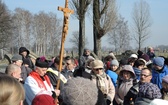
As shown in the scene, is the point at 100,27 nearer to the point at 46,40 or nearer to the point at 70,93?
the point at 70,93

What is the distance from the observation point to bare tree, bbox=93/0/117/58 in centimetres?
1684

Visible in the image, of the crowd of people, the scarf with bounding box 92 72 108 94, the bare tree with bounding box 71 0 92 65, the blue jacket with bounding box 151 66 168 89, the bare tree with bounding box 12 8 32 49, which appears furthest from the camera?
the bare tree with bounding box 12 8 32 49

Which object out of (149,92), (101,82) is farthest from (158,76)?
(149,92)

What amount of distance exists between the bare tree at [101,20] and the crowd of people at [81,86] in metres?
8.52

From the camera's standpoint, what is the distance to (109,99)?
5.07m

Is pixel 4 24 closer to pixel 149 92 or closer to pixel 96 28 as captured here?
pixel 96 28

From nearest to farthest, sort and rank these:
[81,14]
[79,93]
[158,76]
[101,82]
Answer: [79,93] < [101,82] < [158,76] < [81,14]

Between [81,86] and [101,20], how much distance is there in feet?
49.7

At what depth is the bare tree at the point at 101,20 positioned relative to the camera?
16.8m

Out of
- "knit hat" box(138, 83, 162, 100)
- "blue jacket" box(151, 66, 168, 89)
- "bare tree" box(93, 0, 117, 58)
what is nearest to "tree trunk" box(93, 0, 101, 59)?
"bare tree" box(93, 0, 117, 58)

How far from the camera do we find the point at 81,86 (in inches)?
99.0

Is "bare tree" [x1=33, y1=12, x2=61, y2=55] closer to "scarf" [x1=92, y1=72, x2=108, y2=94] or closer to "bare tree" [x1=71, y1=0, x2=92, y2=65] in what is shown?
"bare tree" [x1=71, y1=0, x2=92, y2=65]

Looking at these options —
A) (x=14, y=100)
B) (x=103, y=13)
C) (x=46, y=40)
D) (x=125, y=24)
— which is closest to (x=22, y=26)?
(x=46, y=40)

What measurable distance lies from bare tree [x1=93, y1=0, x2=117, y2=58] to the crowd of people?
852 cm
